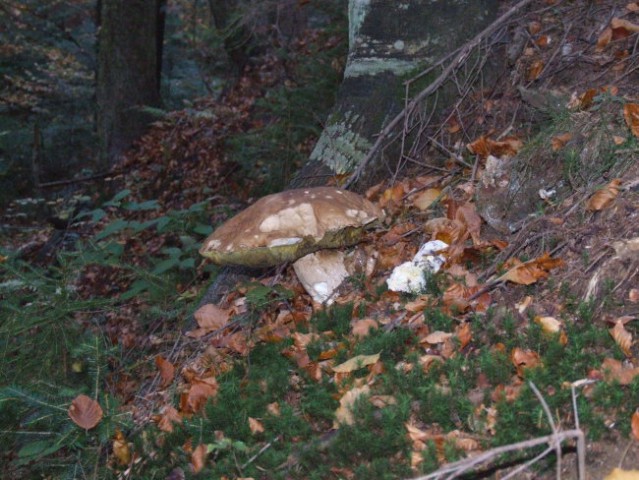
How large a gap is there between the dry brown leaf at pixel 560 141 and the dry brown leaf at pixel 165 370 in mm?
2578

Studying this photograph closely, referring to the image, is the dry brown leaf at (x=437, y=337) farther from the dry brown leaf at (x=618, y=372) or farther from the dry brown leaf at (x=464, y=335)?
the dry brown leaf at (x=618, y=372)

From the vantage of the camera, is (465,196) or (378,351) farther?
(465,196)

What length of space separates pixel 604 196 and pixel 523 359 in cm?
102

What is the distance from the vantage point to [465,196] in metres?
3.84

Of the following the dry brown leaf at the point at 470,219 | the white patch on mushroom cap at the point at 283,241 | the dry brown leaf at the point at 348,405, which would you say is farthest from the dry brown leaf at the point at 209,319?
the dry brown leaf at the point at 470,219

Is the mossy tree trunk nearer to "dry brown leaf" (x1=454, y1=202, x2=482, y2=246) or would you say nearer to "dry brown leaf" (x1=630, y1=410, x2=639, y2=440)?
"dry brown leaf" (x1=454, y1=202, x2=482, y2=246)

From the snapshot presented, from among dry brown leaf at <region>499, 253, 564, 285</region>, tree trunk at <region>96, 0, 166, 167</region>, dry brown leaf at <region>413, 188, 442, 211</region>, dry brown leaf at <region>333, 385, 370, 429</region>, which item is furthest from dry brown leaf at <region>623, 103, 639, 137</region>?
tree trunk at <region>96, 0, 166, 167</region>

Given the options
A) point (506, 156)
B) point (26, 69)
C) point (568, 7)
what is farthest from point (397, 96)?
point (26, 69)

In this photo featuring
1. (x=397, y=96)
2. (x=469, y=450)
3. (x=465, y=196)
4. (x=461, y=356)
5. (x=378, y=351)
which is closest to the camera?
(x=469, y=450)

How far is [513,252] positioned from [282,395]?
4.55 ft

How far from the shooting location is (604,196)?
10.1 feet

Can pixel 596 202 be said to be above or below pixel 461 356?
above

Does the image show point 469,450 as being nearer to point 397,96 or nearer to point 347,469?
point 347,469

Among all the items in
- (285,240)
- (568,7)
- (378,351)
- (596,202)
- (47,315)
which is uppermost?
(568,7)
